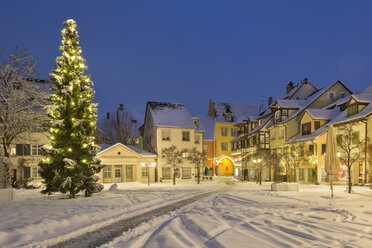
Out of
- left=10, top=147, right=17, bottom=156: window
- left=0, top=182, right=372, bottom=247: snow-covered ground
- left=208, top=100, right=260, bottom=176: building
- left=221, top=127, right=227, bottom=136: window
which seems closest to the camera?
left=0, top=182, right=372, bottom=247: snow-covered ground

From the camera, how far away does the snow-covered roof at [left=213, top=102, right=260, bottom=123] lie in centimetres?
6011

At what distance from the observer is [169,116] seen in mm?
42250

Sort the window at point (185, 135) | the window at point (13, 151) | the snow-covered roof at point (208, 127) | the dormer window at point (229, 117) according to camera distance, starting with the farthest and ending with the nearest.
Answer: the dormer window at point (229, 117)
the snow-covered roof at point (208, 127)
the window at point (185, 135)
the window at point (13, 151)

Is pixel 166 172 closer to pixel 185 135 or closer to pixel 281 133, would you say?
pixel 185 135

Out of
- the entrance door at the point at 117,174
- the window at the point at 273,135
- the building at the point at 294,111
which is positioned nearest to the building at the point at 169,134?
the entrance door at the point at 117,174

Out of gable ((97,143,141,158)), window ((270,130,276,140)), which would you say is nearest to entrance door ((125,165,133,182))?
gable ((97,143,141,158))

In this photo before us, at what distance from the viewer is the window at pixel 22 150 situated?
3384 centimetres

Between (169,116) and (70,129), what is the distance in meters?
23.4

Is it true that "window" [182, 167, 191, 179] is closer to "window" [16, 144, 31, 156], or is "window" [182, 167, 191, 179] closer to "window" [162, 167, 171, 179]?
"window" [162, 167, 171, 179]

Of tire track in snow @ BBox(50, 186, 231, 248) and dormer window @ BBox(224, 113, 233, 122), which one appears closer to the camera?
tire track in snow @ BBox(50, 186, 231, 248)

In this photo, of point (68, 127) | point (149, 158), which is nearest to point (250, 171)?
point (149, 158)

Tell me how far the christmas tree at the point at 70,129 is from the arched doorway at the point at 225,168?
42.1 metres

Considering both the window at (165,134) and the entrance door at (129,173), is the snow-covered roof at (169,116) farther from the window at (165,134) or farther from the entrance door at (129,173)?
the entrance door at (129,173)

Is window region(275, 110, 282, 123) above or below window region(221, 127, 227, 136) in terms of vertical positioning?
above
